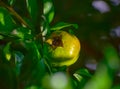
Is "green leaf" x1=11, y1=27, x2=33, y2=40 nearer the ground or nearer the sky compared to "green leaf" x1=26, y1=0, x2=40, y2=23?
nearer the ground

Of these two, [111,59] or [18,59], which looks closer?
[111,59]

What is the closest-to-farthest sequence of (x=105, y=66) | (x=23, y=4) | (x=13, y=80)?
1. (x=105, y=66)
2. (x=13, y=80)
3. (x=23, y=4)

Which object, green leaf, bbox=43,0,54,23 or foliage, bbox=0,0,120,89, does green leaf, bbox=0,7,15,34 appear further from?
green leaf, bbox=43,0,54,23

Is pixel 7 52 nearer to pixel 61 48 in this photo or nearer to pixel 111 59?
pixel 61 48

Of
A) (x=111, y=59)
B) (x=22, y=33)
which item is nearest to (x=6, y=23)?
(x=22, y=33)

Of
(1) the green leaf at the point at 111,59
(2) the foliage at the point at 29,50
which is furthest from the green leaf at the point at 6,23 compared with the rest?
(1) the green leaf at the point at 111,59

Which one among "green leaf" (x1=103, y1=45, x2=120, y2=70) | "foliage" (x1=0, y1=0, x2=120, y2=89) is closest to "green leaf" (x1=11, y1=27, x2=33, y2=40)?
"foliage" (x1=0, y1=0, x2=120, y2=89)

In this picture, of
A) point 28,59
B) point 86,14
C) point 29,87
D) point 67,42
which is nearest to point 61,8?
point 86,14

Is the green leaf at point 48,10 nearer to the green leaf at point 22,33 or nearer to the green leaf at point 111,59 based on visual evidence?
the green leaf at point 22,33

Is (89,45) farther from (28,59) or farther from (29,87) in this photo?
(29,87)
